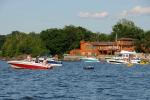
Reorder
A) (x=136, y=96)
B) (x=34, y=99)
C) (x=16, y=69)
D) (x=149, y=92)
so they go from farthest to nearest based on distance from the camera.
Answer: (x=16, y=69), (x=149, y=92), (x=136, y=96), (x=34, y=99)

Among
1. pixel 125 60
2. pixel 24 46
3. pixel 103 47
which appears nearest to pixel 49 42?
pixel 24 46

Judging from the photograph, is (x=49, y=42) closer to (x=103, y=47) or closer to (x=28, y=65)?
(x=103, y=47)

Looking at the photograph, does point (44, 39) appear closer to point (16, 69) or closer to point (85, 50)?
point (85, 50)

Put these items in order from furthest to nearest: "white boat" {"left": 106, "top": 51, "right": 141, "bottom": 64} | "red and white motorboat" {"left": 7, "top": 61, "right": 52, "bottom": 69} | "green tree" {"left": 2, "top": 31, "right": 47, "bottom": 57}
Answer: "green tree" {"left": 2, "top": 31, "right": 47, "bottom": 57} → "white boat" {"left": 106, "top": 51, "right": 141, "bottom": 64} → "red and white motorboat" {"left": 7, "top": 61, "right": 52, "bottom": 69}

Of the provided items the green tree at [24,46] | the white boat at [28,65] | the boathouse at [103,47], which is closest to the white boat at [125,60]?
the boathouse at [103,47]

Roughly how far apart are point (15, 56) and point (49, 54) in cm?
1185

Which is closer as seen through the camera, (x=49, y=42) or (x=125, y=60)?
(x=125, y=60)

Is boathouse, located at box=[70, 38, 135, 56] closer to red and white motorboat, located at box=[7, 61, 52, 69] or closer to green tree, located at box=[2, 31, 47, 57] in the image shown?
green tree, located at box=[2, 31, 47, 57]

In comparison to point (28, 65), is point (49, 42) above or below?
Answer: above

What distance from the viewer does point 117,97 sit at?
37219mm

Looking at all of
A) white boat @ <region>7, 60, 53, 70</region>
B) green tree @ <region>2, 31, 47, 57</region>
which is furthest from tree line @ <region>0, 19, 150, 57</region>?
white boat @ <region>7, 60, 53, 70</region>

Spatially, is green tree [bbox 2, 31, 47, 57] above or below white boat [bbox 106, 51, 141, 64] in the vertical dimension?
above

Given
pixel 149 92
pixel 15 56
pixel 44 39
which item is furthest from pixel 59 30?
pixel 149 92

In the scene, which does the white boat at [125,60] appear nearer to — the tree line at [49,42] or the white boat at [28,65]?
the tree line at [49,42]
